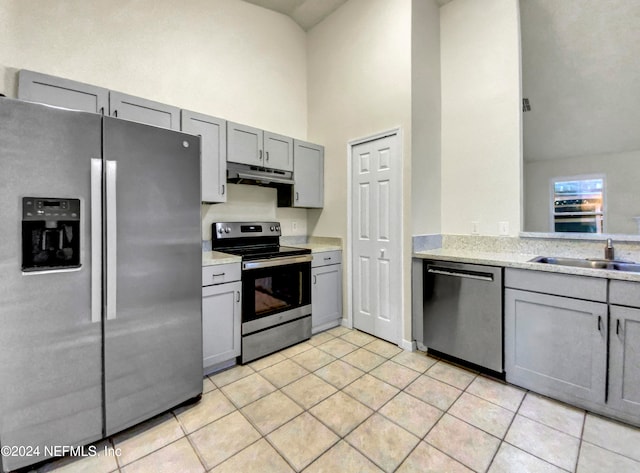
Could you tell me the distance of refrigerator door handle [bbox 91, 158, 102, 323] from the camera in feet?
4.92

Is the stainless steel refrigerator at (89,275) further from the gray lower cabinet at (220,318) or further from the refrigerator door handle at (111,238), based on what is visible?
the gray lower cabinet at (220,318)

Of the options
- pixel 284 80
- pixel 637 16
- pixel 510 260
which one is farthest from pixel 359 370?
pixel 637 16

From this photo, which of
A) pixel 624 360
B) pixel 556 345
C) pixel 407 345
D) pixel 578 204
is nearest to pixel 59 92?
pixel 407 345

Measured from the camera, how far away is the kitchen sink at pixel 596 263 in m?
2.01

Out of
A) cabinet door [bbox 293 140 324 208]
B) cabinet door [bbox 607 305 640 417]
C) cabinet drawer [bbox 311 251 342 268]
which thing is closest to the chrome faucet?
cabinet door [bbox 607 305 640 417]

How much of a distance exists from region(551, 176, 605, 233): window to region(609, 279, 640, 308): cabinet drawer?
1.57 meters

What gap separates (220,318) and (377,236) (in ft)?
5.55

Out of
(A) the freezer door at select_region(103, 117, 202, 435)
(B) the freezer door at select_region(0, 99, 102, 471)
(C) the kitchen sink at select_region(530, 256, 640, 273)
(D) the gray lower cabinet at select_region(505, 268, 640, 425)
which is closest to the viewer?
(B) the freezer door at select_region(0, 99, 102, 471)

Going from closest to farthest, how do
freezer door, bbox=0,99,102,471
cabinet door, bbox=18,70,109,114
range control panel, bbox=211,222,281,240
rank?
freezer door, bbox=0,99,102,471, cabinet door, bbox=18,70,109,114, range control panel, bbox=211,222,281,240

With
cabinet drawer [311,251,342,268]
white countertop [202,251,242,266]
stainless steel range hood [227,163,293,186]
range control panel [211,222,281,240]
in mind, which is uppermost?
stainless steel range hood [227,163,293,186]

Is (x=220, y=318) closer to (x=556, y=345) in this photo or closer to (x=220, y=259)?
(x=220, y=259)

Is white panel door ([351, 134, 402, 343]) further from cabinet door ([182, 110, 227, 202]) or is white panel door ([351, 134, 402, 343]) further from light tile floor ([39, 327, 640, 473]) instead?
cabinet door ([182, 110, 227, 202])

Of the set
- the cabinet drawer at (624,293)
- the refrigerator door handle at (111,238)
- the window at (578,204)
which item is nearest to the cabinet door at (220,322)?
the refrigerator door handle at (111,238)

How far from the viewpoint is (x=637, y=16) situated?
7.96 feet
